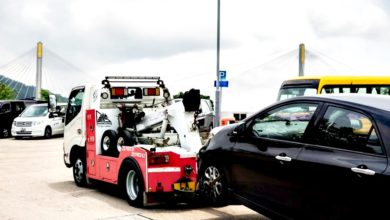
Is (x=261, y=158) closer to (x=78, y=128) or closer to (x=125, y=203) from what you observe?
(x=125, y=203)

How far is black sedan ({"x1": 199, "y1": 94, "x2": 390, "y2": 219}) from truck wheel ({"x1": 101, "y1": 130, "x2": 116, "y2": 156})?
3.26 m

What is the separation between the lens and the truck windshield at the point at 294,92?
14.4 m

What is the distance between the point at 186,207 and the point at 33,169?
6346 mm

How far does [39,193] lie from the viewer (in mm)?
10227

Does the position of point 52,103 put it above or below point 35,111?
above

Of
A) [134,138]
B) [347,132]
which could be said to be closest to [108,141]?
[134,138]

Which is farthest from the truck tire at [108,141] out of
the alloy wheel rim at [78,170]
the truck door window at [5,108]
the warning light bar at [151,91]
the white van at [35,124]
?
the truck door window at [5,108]

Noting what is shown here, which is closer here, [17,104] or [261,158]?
[261,158]

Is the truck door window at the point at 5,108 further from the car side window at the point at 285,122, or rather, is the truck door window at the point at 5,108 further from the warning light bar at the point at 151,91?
the car side window at the point at 285,122

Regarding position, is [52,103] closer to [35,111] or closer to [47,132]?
[47,132]

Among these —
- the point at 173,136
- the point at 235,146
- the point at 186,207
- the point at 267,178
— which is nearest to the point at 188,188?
the point at 186,207

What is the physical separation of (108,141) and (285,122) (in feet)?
15.4

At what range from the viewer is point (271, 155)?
5.98 m

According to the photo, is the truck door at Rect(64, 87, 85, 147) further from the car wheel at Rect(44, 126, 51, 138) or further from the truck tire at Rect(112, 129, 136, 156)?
the car wheel at Rect(44, 126, 51, 138)
